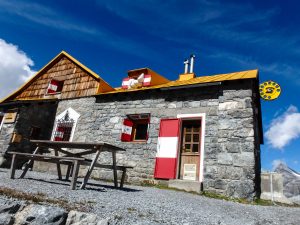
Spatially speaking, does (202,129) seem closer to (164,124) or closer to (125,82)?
(164,124)

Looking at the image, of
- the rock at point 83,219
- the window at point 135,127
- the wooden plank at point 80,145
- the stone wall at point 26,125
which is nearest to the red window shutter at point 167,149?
the window at point 135,127

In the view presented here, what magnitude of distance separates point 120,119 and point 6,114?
5503mm

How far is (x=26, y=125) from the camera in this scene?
11.8m

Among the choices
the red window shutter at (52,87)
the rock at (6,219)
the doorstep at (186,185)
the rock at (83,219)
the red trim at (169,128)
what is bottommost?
the rock at (6,219)

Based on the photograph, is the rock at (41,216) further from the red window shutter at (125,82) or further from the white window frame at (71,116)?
the red window shutter at (125,82)

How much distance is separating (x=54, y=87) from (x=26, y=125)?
322 cm

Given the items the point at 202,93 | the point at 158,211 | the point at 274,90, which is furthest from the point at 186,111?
the point at 158,211

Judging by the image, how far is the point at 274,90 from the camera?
10.4 m

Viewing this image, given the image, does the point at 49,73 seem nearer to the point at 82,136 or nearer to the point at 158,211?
the point at 82,136

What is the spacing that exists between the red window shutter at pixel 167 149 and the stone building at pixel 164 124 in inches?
1.3

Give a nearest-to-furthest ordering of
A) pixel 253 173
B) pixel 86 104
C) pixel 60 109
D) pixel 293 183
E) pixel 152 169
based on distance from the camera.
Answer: pixel 253 173 < pixel 152 169 < pixel 86 104 < pixel 60 109 < pixel 293 183

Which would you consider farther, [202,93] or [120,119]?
[120,119]

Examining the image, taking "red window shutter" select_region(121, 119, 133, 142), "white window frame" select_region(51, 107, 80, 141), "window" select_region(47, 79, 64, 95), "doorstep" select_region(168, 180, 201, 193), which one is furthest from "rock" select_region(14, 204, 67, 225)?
"window" select_region(47, 79, 64, 95)

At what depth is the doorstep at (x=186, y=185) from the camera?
757cm
